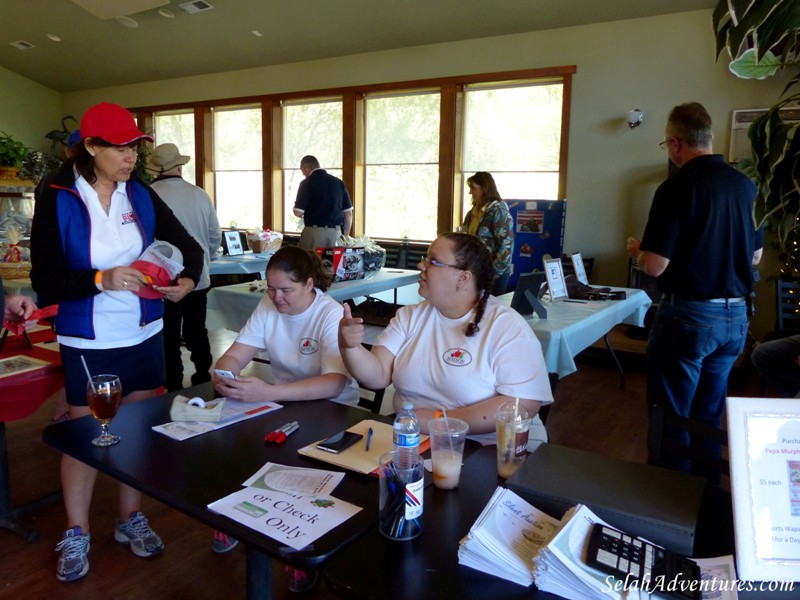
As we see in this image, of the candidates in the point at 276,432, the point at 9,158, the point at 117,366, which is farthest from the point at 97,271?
the point at 9,158

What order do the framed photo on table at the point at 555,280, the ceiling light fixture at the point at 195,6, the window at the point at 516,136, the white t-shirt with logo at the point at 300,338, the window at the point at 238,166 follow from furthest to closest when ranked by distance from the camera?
1. the window at the point at 238,166
2. the ceiling light fixture at the point at 195,6
3. the window at the point at 516,136
4. the framed photo on table at the point at 555,280
5. the white t-shirt with logo at the point at 300,338

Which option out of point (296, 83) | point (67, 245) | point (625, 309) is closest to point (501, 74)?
point (296, 83)

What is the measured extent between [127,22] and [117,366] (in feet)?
22.5

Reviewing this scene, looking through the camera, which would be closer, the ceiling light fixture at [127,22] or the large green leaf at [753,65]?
the large green leaf at [753,65]

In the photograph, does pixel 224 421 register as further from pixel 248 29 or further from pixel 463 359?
pixel 248 29

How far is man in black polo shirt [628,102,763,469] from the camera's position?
2.29 metres

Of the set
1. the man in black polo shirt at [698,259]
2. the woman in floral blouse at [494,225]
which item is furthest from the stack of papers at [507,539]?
the woman in floral blouse at [494,225]

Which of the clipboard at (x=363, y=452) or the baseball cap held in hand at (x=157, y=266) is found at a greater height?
the baseball cap held in hand at (x=157, y=266)

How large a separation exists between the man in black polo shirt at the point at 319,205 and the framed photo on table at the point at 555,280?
270 cm

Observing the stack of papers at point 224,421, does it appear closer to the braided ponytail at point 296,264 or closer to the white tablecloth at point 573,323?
the braided ponytail at point 296,264

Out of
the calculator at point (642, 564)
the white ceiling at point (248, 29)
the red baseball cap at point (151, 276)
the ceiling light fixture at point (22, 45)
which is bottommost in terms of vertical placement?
the calculator at point (642, 564)

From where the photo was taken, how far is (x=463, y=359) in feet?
5.78

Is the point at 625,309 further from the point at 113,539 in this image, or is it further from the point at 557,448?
the point at 113,539

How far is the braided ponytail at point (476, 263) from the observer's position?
180 cm
